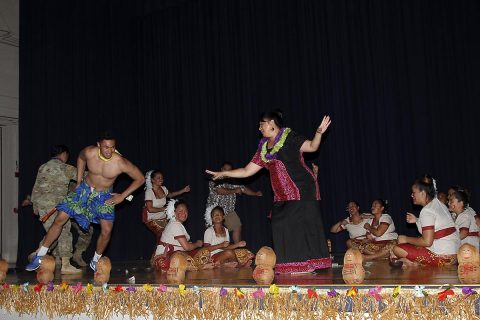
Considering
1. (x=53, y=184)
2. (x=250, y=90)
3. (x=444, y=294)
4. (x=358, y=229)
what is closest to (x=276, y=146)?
(x=444, y=294)

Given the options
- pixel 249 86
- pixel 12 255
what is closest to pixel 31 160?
pixel 12 255

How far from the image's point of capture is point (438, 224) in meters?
4.56

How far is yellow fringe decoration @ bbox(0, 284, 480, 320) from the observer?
316cm

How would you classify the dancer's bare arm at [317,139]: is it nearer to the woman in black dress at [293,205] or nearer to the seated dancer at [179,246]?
the woman in black dress at [293,205]

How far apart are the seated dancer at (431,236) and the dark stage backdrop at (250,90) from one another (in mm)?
3008

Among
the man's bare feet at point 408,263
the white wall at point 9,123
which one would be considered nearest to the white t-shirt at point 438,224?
the man's bare feet at point 408,263

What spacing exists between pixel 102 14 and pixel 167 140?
2.57 m

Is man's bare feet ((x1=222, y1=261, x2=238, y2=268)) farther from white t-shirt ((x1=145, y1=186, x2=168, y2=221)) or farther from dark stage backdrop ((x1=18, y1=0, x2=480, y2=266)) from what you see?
dark stage backdrop ((x1=18, y1=0, x2=480, y2=266))

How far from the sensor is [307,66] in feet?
29.3

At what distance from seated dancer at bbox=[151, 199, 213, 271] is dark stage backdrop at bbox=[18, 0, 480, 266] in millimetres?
2752

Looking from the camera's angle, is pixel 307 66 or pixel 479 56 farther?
pixel 307 66

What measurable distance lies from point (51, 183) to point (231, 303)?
4.09 m

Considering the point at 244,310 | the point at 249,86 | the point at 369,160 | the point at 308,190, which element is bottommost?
the point at 244,310

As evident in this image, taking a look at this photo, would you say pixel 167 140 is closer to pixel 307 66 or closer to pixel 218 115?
pixel 218 115
